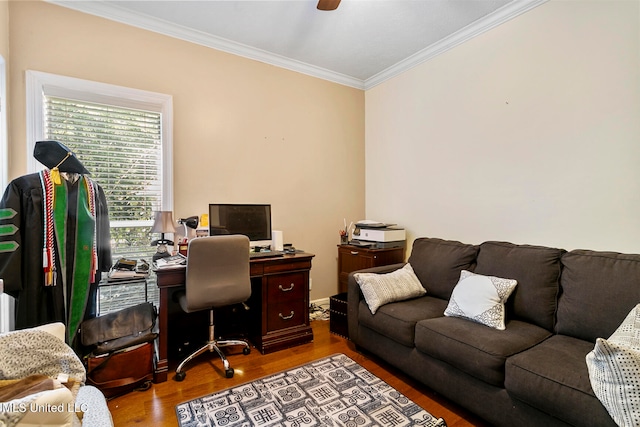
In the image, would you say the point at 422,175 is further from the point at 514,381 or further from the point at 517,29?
the point at 514,381

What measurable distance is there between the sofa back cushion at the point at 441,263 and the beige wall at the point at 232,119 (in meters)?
1.28

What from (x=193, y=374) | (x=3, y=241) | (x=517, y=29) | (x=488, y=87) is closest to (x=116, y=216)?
(x=3, y=241)

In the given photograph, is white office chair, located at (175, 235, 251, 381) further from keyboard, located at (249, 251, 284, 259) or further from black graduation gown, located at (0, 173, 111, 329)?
black graduation gown, located at (0, 173, 111, 329)

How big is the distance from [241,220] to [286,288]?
0.75m

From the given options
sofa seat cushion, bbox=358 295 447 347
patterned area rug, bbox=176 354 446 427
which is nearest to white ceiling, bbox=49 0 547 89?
sofa seat cushion, bbox=358 295 447 347

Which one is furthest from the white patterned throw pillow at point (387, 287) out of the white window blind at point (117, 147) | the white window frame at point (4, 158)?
the white window frame at point (4, 158)

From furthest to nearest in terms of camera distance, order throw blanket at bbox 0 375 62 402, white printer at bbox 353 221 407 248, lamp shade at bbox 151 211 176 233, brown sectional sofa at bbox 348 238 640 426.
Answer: white printer at bbox 353 221 407 248 < lamp shade at bbox 151 211 176 233 < brown sectional sofa at bbox 348 238 640 426 < throw blanket at bbox 0 375 62 402

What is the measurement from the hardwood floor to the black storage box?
0.08 meters

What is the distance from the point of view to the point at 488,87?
8.57 feet

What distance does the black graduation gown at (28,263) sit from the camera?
5.62 feet

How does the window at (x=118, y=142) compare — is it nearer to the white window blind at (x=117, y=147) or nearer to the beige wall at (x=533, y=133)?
the white window blind at (x=117, y=147)

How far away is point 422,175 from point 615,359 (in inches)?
89.2

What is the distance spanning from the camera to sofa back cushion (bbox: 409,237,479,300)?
2.42 meters

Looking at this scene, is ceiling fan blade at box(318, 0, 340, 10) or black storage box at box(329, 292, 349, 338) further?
black storage box at box(329, 292, 349, 338)
